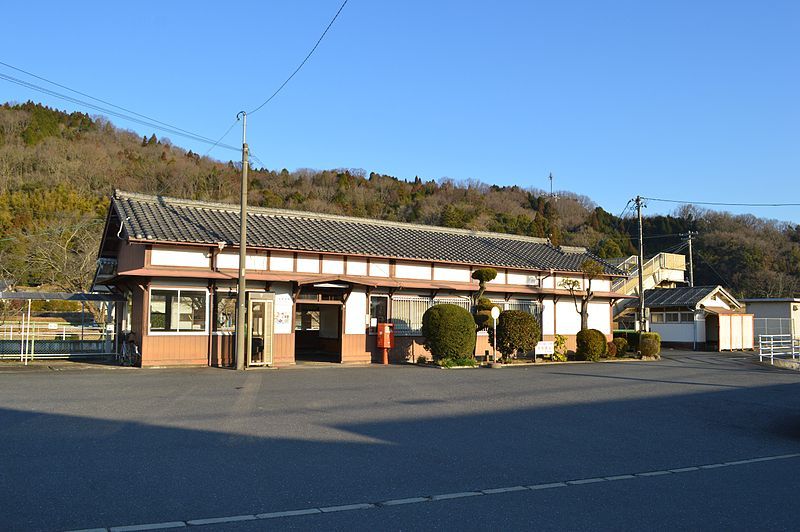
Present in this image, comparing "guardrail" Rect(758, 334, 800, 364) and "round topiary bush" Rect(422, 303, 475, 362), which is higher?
"round topiary bush" Rect(422, 303, 475, 362)

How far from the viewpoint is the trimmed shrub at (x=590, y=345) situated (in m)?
28.2

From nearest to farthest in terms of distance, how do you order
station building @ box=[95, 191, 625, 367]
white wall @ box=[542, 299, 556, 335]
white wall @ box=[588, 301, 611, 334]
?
station building @ box=[95, 191, 625, 367], white wall @ box=[542, 299, 556, 335], white wall @ box=[588, 301, 611, 334]

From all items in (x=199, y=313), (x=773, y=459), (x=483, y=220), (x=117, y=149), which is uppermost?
(x=117, y=149)

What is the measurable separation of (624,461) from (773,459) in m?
2.37

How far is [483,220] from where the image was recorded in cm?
6931

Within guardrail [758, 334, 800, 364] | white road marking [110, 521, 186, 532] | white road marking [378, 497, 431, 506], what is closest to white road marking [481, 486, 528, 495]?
white road marking [378, 497, 431, 506]

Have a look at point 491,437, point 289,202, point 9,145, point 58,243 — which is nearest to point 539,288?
point 491,437

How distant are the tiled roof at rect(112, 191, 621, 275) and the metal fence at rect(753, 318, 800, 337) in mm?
15595

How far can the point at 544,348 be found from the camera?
2719 cm

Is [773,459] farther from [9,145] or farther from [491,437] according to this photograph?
[9,145]

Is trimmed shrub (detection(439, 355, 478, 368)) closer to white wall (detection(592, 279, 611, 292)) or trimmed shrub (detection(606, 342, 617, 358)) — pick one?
trimmed shrub (detection(606, 342, 617, 358))

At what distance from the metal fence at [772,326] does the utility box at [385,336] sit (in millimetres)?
27411

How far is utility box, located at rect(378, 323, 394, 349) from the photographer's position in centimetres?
2417

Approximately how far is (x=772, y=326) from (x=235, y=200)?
42619 mm
